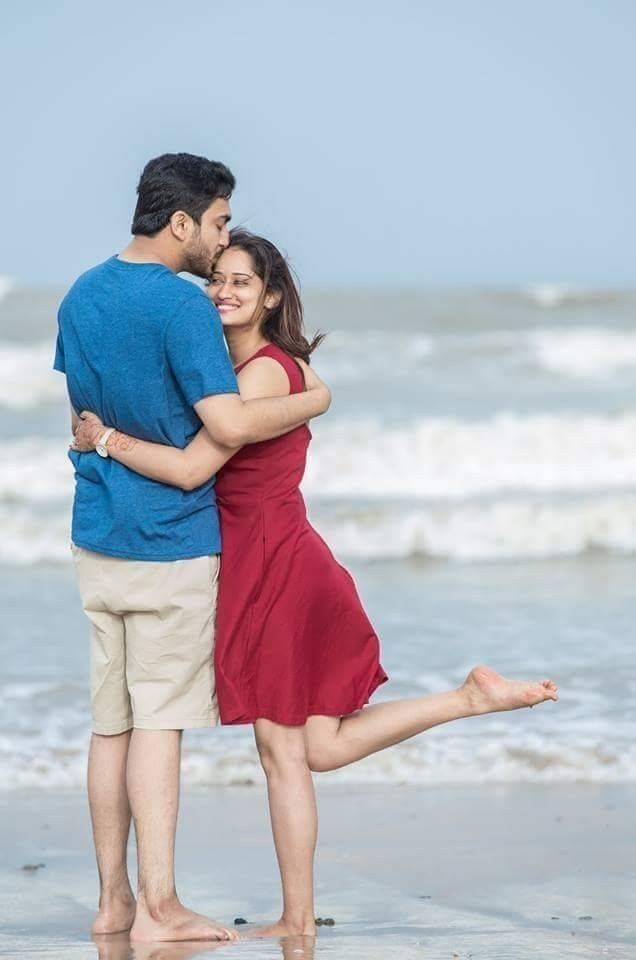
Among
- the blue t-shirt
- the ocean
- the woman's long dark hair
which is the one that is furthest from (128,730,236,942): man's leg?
the ocean

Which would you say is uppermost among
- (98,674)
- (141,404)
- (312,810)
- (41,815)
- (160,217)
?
(160,217)

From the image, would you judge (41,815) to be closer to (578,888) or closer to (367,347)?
(578,888)

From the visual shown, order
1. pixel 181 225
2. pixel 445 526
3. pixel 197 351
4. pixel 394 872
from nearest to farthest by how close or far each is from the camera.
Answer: pixel 197 351
pixel 181 225
pixel 394 872
pixel 445 526

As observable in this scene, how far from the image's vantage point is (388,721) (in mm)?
3279

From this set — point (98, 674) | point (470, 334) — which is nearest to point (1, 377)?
point (470, 334)

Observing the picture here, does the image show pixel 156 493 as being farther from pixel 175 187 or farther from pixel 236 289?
pixel 175 187

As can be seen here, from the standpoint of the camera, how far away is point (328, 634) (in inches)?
128

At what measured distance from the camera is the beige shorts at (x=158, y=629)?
3105 mm

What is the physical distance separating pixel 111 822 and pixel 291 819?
1.33ft

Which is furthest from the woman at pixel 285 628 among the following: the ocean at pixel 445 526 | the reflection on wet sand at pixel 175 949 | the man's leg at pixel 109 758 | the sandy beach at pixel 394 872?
the ocean at pixel 445 526

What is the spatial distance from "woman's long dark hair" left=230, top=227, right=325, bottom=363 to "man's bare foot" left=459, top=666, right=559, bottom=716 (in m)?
0.83

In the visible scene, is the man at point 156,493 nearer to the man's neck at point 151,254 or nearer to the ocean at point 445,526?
the man's neck at point 151,254

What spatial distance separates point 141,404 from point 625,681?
11.2 ft

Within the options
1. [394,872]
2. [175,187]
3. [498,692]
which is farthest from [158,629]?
[394,872]
